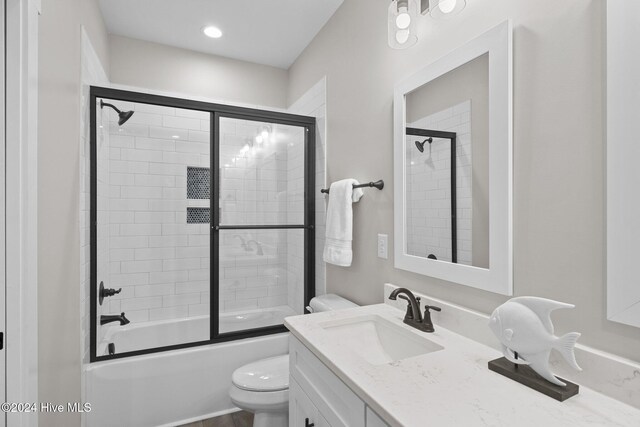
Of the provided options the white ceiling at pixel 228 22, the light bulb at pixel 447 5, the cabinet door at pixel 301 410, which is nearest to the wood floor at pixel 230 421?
the cabinet door at pixel 301 410

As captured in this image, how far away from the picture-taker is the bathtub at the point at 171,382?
1866 mm

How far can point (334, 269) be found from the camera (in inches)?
87.3

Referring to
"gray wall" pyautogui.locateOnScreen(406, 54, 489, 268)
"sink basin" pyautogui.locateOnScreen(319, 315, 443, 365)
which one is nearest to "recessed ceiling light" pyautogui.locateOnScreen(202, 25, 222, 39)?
"gray wall" pyautogui.locateOnScreen(406, 54, 489, 268)

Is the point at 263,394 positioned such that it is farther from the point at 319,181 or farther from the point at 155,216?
the point at 155,216

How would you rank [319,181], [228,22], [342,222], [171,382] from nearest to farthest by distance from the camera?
1. [342,222]
2. [171,382]
3. [228,22]
4. [319,181]

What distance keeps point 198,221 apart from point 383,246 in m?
1.75

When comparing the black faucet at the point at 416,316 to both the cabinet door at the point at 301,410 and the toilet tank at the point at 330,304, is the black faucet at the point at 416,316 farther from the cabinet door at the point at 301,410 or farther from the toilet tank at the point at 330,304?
the toilet tank at the point at 330,304

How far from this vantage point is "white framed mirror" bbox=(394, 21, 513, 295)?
1.06 meters

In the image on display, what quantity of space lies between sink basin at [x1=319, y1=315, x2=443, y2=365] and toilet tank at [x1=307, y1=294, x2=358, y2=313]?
0.46 meters

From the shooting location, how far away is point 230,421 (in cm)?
207

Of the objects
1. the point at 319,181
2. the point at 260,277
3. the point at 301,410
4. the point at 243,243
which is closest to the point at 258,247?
the point at 243,243

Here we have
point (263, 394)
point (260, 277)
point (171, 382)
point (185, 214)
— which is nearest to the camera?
point (263, 394)

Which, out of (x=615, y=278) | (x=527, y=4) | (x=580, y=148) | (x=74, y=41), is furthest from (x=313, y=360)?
(x=74, y=41)

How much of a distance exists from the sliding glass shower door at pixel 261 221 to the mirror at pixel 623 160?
189cm
